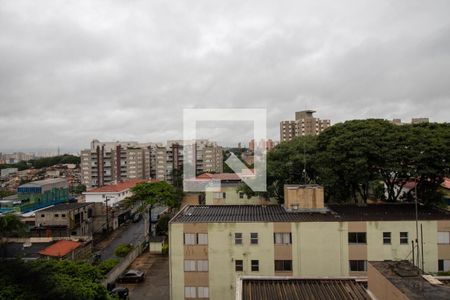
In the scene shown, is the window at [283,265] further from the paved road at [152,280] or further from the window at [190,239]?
the paved road at [152,280]

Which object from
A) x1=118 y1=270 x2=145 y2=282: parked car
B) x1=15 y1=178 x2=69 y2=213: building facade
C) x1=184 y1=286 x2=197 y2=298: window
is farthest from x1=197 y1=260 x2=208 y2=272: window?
x1=15 y1=178 x2=69 y2=213: building facade

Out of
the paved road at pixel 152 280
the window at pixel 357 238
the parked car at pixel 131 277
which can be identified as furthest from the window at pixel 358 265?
the parked car at pixel 131 277

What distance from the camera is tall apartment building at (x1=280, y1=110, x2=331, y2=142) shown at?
77938 millimetres

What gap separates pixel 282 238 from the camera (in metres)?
14.4

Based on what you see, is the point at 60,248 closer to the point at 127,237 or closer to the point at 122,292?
the point at 122,292

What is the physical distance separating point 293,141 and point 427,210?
982cm

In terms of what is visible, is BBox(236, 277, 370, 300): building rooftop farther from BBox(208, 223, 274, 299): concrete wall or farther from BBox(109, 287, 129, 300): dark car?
BBox(109, 287, 129, 300): dark car

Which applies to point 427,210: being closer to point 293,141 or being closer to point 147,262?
point 293,141

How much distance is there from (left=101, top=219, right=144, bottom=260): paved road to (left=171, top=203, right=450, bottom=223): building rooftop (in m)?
10.1

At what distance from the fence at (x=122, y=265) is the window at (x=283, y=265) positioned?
8365 millimetres

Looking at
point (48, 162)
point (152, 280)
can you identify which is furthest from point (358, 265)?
point (48, 162)

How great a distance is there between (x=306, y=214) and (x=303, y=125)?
6440 centimetres

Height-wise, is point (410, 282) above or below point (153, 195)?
above

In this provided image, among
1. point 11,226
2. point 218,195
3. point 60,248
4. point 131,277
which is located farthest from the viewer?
point 218,195
